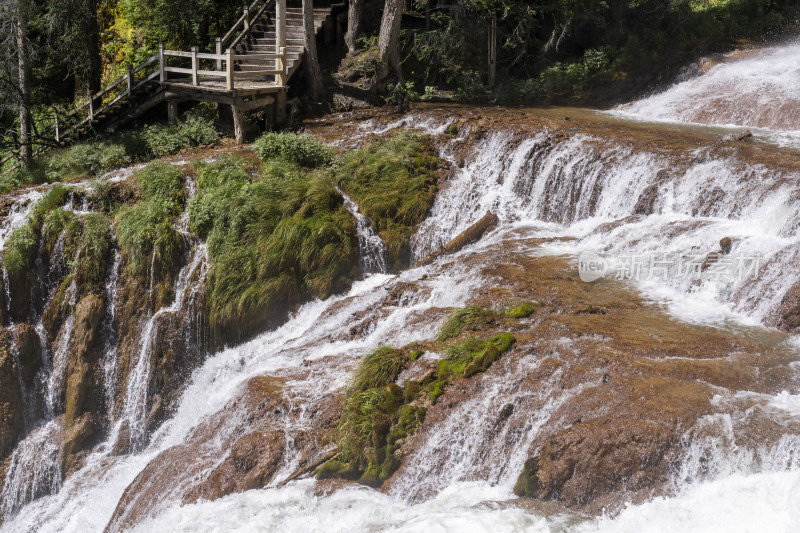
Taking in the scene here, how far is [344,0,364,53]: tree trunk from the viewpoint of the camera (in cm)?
2048

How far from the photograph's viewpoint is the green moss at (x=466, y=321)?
8.94 meters

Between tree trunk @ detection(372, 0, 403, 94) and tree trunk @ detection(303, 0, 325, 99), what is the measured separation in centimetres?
151

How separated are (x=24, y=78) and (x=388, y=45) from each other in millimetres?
8923

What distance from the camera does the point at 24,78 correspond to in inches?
586

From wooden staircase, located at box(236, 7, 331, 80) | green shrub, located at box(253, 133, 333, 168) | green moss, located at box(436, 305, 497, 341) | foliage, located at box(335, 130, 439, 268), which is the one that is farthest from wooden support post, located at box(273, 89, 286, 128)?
green moss, located at box(436, 305, 497, 341)

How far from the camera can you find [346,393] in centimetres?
849

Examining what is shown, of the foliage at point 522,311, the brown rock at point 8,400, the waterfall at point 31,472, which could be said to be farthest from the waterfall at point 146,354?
the foliage at point 522,311

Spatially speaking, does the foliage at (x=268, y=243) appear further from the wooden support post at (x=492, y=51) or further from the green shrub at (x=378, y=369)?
the wooden support post at (x=492, y=51)

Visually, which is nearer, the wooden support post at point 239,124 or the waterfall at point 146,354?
the waterfall at point 146,354

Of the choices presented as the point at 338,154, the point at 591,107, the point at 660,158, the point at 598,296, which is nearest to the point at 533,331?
the point at 598,296

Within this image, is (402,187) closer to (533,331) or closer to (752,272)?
(533,331)

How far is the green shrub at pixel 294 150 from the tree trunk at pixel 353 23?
7.67 meters

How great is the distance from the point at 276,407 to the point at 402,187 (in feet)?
19.4

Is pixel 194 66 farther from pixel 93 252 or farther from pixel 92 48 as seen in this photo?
pixel 92 48
